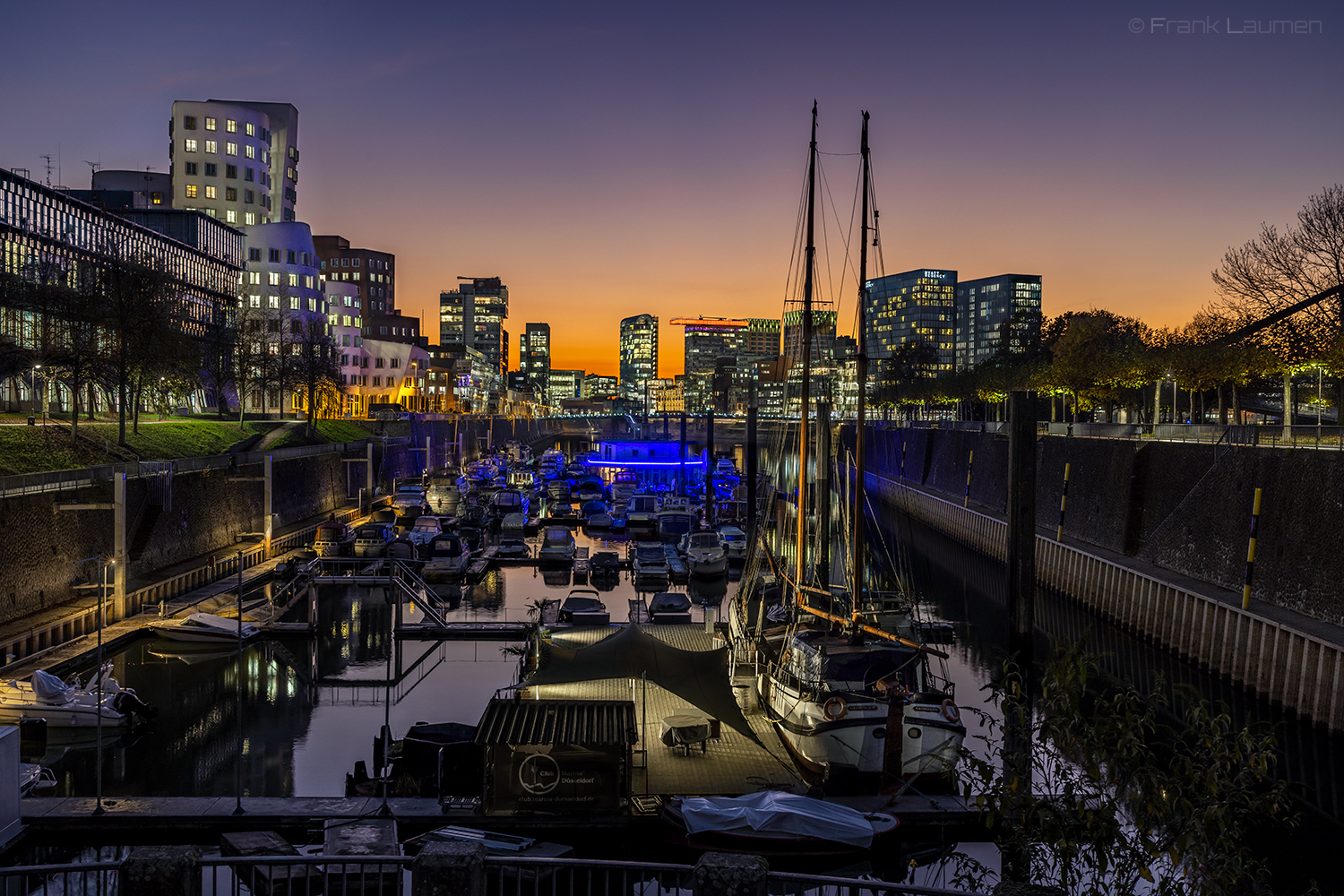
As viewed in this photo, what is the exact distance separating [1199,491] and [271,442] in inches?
2575

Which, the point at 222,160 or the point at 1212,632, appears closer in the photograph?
the point at 1212,632

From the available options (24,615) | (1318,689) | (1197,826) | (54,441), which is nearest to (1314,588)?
(1318,689)

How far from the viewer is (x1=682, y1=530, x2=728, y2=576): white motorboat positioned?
5056 cm

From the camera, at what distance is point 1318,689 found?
80.7 ft

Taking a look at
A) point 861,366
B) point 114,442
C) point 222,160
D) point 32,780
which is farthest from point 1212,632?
point 222,160

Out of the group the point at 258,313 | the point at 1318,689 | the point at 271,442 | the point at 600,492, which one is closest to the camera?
the point at 1318,689

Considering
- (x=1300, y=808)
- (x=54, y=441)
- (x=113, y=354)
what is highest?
(x=113, y=354)

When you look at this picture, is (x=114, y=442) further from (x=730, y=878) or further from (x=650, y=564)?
(x=730, y=878)

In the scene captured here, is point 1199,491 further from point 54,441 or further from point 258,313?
point 258,313

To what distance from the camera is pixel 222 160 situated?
409 feet

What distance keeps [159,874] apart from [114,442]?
5070cm

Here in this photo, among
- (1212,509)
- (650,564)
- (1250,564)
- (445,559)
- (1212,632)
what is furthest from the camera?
(650,564)

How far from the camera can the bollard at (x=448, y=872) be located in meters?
8.19

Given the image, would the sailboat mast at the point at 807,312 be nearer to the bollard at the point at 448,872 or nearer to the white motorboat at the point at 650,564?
the white motorboat at the point at 650,564
